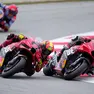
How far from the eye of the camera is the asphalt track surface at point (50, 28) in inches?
347

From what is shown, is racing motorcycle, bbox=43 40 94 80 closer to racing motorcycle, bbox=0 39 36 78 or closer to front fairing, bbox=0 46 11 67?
racing motorcycle, bbox=0 39 36 78

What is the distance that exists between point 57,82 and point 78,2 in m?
23.0

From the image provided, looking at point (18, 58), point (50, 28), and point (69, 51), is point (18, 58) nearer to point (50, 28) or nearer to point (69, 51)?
point (69, 51)

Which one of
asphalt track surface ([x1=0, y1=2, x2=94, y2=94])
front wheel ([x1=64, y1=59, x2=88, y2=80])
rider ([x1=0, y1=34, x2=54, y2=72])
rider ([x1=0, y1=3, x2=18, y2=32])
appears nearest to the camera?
asphalt track surface ([x1=0, y1=2, x2=94, y2=94])

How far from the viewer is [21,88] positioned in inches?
341

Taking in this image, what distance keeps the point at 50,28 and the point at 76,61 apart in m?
11.1

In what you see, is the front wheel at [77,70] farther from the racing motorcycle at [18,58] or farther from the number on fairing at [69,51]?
the racing motorcycle at [18,58]

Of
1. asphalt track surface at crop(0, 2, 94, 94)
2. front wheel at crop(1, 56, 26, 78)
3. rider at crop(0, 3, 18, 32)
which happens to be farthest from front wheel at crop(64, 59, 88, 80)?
rider at crop(0, 3, 18, 32)

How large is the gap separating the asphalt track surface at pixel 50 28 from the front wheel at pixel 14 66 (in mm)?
130

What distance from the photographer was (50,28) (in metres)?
21.0

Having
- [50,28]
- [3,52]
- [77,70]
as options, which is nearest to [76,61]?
[77,70]

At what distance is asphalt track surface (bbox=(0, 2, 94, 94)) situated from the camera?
8805mm

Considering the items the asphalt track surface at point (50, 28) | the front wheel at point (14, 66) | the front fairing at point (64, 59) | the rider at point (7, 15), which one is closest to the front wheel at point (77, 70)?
the asphalt track surface at point (50, 28)

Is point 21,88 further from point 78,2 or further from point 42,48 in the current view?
point 78,2
